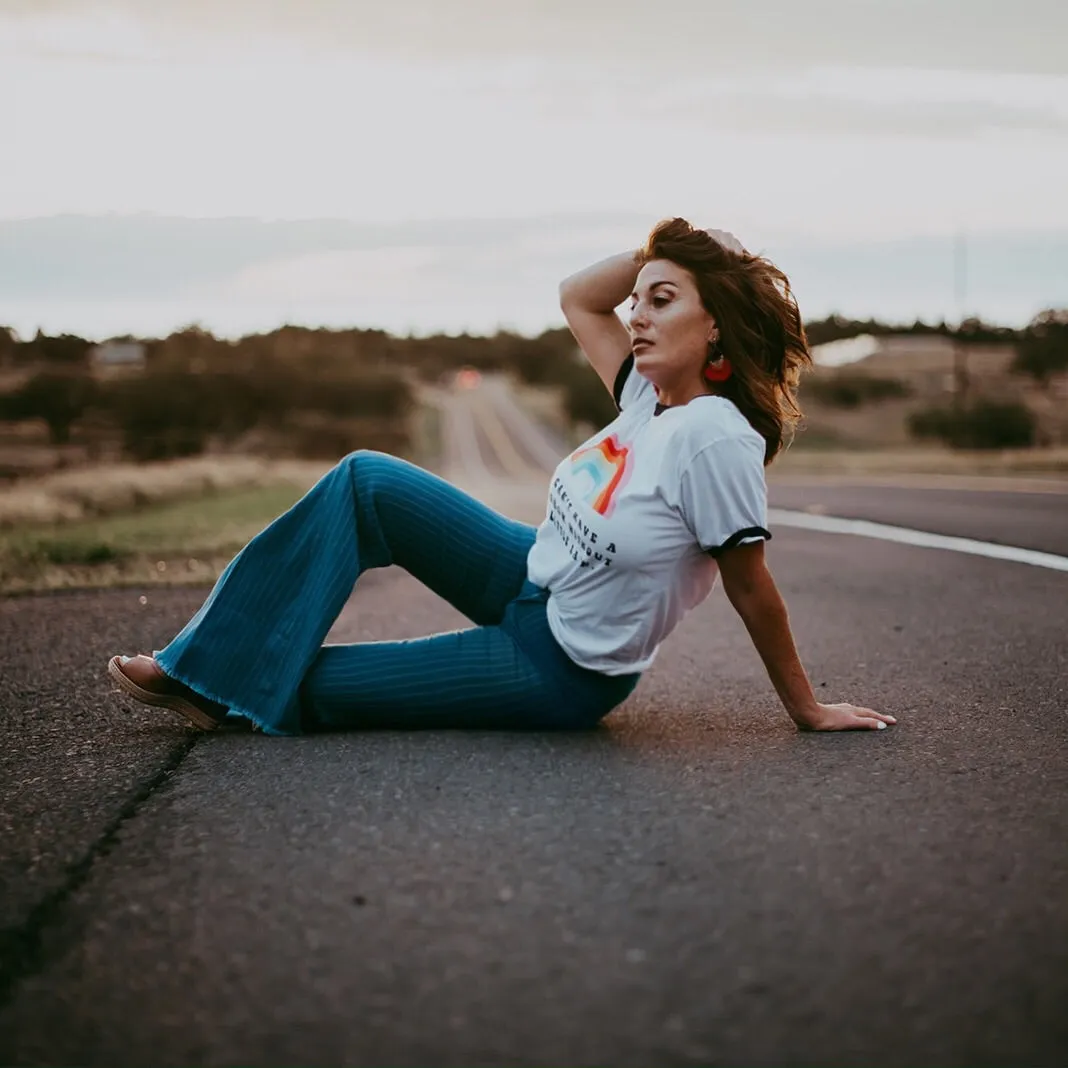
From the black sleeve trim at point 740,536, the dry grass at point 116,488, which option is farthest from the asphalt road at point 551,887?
the dry grass at point 116,488

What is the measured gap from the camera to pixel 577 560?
343 cm

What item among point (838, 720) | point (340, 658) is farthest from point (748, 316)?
point (340, 658)

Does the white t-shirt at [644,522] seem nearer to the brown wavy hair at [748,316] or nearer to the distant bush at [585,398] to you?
the brown wavy hair at [748,316]

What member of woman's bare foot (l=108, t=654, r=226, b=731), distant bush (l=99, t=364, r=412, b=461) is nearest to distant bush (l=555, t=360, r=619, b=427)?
distant bush (l=99, t=364, r=412, b=461)

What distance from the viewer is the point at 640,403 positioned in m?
3.59

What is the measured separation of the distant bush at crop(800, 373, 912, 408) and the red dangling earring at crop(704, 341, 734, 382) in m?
81.8

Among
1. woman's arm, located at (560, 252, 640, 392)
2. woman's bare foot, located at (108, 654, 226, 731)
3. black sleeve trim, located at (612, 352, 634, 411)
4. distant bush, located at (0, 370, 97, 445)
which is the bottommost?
woman's bare foot, located at (108, 654, 226, 731)

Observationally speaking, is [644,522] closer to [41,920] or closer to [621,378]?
[621,378]

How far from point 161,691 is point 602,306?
1.94 meters

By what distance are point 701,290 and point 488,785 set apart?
1521 millimetres

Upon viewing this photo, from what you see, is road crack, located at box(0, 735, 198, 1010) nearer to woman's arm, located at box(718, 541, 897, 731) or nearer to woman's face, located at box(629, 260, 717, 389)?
woman's arm, located at box(718, 541, 897, 731)

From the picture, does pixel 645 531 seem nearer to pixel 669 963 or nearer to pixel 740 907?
pixel 740 907

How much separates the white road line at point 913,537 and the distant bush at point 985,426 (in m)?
34.7

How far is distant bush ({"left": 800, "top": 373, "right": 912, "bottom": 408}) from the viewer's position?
8338 cm
